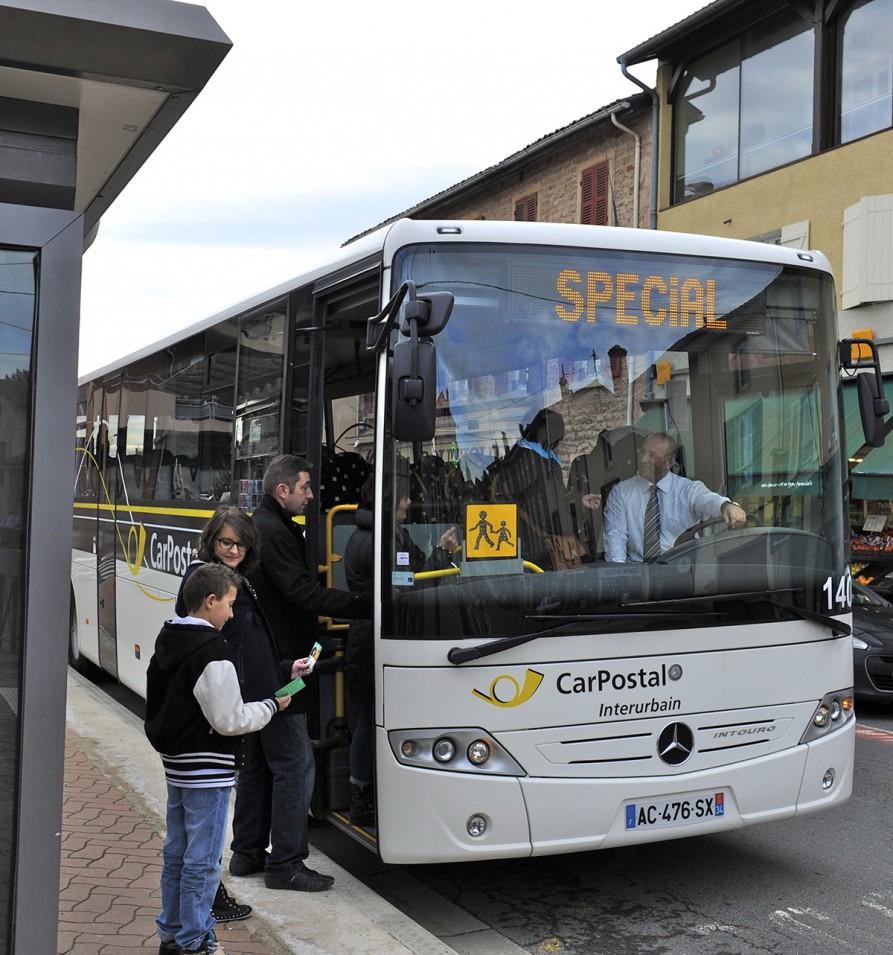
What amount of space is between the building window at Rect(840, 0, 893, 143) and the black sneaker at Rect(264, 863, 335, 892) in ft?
51.3

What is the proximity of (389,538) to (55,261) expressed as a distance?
2304 mm

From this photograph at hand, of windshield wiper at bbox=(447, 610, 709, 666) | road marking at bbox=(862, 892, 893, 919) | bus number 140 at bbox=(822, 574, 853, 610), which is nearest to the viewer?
windshield wiper at bbox=(447, 610, 709, 666)

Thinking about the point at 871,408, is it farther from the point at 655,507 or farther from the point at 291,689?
the point at 291,689

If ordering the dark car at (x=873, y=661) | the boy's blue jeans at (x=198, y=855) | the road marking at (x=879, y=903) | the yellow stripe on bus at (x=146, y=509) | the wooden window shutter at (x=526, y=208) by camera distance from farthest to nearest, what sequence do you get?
the wooden window shutter at (x=526, y=208)
the dark car at (x=873, y=661)
the yellow stripe on bus at (x=146, y=509)
the road marking at (x=879, y=903)
the boy's blue jeans at (x=198, y=855)

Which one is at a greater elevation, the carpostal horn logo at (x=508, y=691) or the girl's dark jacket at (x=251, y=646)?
the girl's dark jacket at (x=251, y=646)

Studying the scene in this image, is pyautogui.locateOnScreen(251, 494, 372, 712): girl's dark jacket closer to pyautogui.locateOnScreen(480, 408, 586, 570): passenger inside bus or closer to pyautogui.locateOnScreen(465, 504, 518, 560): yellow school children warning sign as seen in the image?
pyautogui.locateOnScreen(465, 504, 518, 560): yellow school children warning sign

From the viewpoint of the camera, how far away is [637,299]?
574 centimetres

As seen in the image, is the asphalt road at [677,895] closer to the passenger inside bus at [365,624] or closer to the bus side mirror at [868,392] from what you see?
the passenger inside bus at [365,624]

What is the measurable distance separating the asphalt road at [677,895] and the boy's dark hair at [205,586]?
1.96 meters

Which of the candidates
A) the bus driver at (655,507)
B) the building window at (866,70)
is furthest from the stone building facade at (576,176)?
the bus driver at (655,507)

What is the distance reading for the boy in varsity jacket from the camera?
171 inches

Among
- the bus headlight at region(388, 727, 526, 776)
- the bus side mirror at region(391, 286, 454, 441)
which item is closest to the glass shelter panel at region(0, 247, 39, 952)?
the bus side mirror at region(391, 286, 454, 441)

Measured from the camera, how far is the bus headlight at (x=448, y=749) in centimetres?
525

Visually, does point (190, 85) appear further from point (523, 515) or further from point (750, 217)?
point (750, 217)
